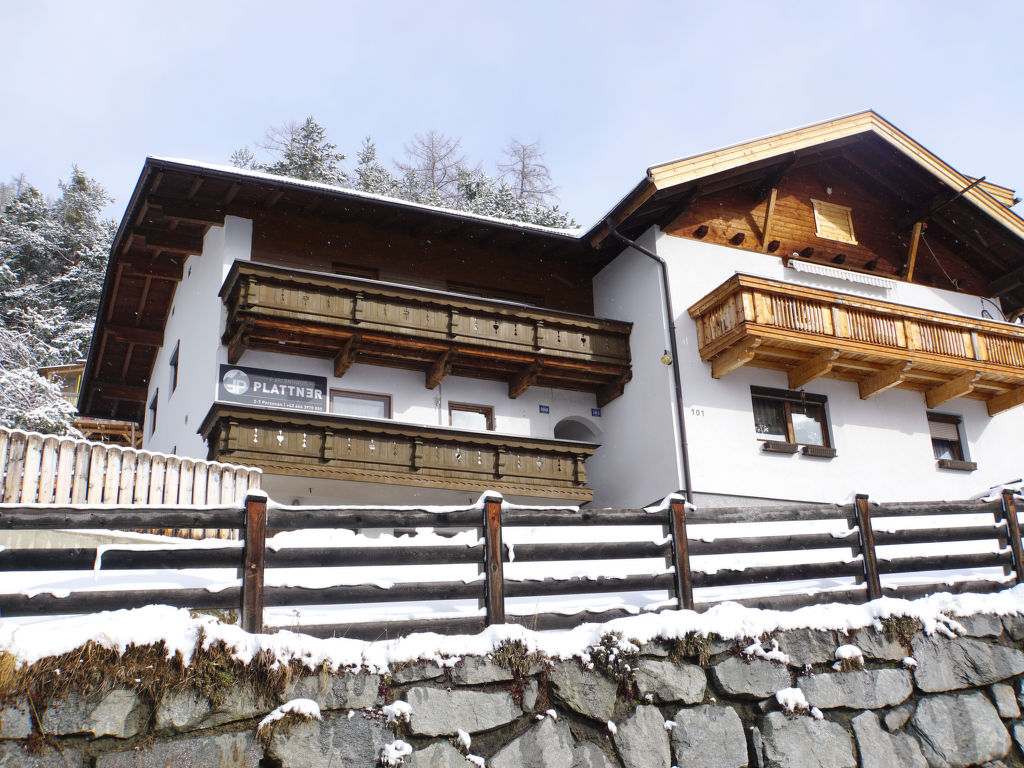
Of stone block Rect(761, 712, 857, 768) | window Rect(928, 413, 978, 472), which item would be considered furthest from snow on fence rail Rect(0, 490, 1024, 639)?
window Rect(928, 413, 978, 472)

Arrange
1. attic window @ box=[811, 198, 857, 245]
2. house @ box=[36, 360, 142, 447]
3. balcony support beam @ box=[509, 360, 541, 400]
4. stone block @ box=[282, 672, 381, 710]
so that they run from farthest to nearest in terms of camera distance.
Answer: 1. house @ box=[36, 360, 142, 447]
2. attic window @ box=[811, 198, 857, 245]
3. balcony support beam @ box=[509, 360, 541, 400]
4. stone block @ box=[282, 672, 381, 710]

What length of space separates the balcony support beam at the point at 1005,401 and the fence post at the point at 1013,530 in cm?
1480

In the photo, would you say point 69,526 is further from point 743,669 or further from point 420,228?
point 420,228

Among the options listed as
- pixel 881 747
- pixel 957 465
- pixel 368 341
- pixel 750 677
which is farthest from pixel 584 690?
pixel 957 465

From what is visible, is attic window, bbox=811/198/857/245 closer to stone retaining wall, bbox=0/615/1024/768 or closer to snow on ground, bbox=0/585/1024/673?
snow on ground, bbox=0/585/1024/673

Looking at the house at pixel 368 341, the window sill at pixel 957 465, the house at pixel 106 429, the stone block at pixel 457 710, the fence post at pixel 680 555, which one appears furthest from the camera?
the house at pixel 106 429

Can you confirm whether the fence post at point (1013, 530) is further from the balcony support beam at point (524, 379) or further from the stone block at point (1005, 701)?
the balcony support beam at point (524, 379)

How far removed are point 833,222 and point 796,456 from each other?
657 centimetres

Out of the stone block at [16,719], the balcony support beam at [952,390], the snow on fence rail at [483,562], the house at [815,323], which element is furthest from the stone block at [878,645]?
the balcony support beam at [952,390]

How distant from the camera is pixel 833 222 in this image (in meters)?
24.6

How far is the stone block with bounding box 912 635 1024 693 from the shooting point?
30.0 feet

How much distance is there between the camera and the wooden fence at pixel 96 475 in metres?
12.2

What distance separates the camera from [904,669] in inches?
358

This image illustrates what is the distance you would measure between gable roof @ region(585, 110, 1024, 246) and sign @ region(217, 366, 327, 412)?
719cm
